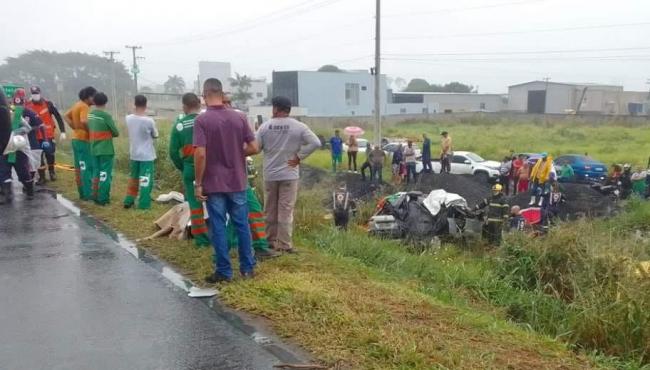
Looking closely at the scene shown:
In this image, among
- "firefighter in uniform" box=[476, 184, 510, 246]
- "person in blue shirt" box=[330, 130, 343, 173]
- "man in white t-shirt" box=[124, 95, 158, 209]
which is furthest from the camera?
"person in blue shirt" box=[330, 130, 343, 173]

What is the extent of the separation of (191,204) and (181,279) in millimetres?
1136

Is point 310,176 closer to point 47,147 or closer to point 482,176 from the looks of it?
point 482,176

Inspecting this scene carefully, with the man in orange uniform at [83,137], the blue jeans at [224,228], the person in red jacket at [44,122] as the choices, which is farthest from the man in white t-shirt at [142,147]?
the blue jeans at [224,228]

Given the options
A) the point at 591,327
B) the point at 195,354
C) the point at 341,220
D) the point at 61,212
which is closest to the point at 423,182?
the point at 341,220

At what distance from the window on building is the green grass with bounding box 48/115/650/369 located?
216ft

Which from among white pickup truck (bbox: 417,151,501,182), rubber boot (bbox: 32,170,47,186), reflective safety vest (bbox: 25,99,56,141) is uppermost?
reflective safety vest (bbox: 25,99,56,141)

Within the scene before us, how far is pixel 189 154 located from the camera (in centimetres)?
635

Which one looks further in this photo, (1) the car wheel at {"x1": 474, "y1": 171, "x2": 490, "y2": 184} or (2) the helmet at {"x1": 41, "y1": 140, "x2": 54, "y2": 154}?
(1) the car wheel at {"x1": 474, "y1": 171, "x2": 490, "y2": 184}

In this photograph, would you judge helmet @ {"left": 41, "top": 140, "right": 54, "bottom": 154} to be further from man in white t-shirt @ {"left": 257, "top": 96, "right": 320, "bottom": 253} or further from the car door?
the car door

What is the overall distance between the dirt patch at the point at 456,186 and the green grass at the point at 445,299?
1215 centimetres

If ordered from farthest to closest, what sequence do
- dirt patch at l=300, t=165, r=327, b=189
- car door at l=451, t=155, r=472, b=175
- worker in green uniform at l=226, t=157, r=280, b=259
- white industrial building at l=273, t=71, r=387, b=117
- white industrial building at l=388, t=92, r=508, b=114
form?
white industrial building at l=388, t=92, r=508, b=114, white industrial building at l=273, t=71, r=387, b=117, car door at l=451, t=155, r=472, b=175, dirt patch at l=300, t=165, r=327, b=189, worker in green uniform at l=226, t=157, r=280, b=259

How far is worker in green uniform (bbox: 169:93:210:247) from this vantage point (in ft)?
20.8

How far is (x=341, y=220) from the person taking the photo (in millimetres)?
10344

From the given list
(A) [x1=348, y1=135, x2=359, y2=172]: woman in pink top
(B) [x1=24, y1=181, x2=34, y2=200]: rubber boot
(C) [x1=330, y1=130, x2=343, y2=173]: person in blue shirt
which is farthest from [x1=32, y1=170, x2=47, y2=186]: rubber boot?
(C) [x1=330, y1=130, x2=343, y2=173]: person in blue shirt
